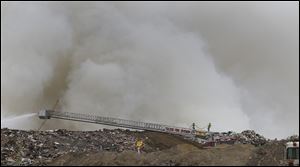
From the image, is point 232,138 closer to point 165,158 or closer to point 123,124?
point 123,124

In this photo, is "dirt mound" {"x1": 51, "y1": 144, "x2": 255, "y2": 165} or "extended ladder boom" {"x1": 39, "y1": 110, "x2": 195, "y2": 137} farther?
"extended ladder boom" {"x1": 39, "y1": 110, "x2": 195, "y2": 137}

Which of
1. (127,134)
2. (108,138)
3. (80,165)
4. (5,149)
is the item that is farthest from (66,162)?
(127,134)

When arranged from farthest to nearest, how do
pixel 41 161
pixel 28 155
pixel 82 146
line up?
pixel 82 146 → pixel 28 155 → pixel 41 161

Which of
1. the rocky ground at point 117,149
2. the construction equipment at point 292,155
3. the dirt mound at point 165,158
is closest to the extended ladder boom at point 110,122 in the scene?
the rocky ground at point 117,149

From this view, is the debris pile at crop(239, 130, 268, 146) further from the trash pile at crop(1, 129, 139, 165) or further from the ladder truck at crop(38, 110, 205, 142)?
the trash pile at crop(1, 129, 139, 165)

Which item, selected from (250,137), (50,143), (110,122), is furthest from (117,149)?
(250,137)

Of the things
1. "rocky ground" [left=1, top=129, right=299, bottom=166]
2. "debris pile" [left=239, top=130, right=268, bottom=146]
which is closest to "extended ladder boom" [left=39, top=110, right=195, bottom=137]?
"rocky ground" [left=1, top=129, right=299, bottom=166]

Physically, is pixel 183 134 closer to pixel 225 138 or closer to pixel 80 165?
pixel 225 138
